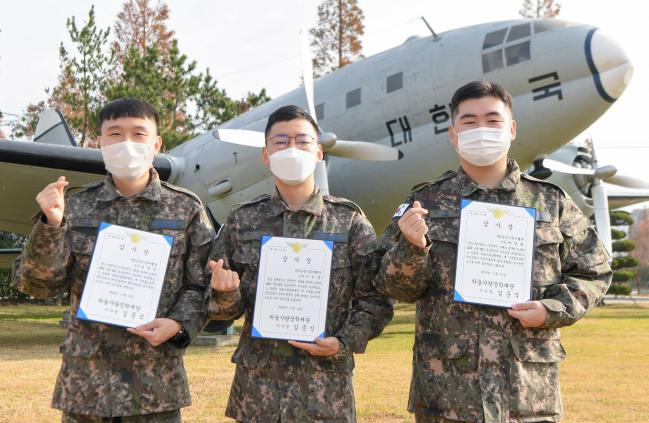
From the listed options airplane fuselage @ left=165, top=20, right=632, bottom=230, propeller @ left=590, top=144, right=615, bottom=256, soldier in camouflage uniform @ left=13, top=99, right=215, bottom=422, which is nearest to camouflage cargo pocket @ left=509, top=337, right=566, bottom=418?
soldier in camouflage uniform @ left=13, top=99, right=215, bottom=422

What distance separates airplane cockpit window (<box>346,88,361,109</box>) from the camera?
13133 mm

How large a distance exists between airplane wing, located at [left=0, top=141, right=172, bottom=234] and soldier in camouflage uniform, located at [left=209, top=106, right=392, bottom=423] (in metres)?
9.71

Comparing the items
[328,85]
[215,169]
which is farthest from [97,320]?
[328,85]

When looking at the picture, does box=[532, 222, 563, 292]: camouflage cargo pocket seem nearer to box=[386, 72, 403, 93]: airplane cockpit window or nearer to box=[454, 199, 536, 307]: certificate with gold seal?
box=[454, 199, 536, 307]: certificate with gold seal

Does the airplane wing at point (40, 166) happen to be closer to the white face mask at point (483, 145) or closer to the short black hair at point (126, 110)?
the short black hair at point (126, 110)

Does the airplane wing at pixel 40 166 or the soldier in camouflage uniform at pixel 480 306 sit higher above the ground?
the airplane wing at pixel 40 166

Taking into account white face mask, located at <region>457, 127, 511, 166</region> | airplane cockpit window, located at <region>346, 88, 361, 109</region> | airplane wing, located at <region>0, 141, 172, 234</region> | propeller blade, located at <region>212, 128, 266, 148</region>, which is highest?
airplane cockpit window, located at <region>346, 88, 361, 109</region>

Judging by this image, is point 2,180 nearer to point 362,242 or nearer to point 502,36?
point 502,36

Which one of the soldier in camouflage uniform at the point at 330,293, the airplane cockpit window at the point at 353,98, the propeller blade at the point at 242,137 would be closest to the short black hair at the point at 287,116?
the soldier in camouflage uniform at the point at 330,293

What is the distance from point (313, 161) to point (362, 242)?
0.51m

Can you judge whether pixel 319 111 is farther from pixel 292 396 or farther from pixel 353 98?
pixel 292 396

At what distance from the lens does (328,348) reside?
3.26 m

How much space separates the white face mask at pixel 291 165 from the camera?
3551 millimetres

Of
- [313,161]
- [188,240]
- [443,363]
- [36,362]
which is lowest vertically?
[36,362]
